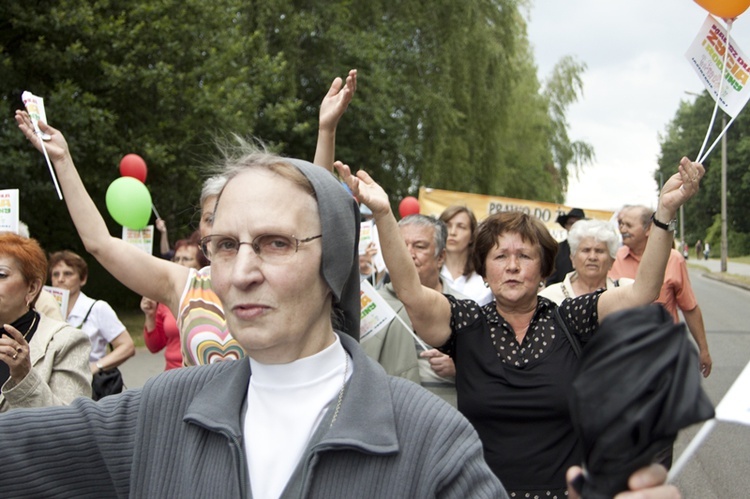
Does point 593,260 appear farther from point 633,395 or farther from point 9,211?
point 633,395

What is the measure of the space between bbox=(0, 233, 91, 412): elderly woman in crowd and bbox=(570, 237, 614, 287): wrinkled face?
272cm

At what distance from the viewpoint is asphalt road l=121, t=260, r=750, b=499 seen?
5883 mm

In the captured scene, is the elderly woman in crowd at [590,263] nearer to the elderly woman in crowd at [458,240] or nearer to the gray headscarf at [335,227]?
the elderly woman in crowd at [458,240]

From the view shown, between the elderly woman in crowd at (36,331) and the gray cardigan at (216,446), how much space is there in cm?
146

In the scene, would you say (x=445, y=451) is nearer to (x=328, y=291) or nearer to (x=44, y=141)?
(x=328, y=291)

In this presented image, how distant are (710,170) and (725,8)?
70685mm

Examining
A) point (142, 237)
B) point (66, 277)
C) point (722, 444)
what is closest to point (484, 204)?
point (142, 237)

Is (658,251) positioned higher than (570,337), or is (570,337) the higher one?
(658,251)

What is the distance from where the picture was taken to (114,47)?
1466cm

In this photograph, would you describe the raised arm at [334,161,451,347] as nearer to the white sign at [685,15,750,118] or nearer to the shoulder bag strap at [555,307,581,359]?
the shoulder bag strap at [555,307,581,359]

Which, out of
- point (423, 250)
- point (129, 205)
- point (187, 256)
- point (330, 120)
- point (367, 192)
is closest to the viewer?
point (367, 192)

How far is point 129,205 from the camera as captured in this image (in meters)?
7.65

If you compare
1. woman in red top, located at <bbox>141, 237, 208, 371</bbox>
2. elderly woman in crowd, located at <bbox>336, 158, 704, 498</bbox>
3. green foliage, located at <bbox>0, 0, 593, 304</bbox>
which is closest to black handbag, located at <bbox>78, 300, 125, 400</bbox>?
woman in red top, located at <bbox>141, 237, 208, 371</bbox>

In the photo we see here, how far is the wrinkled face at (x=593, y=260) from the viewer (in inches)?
188
